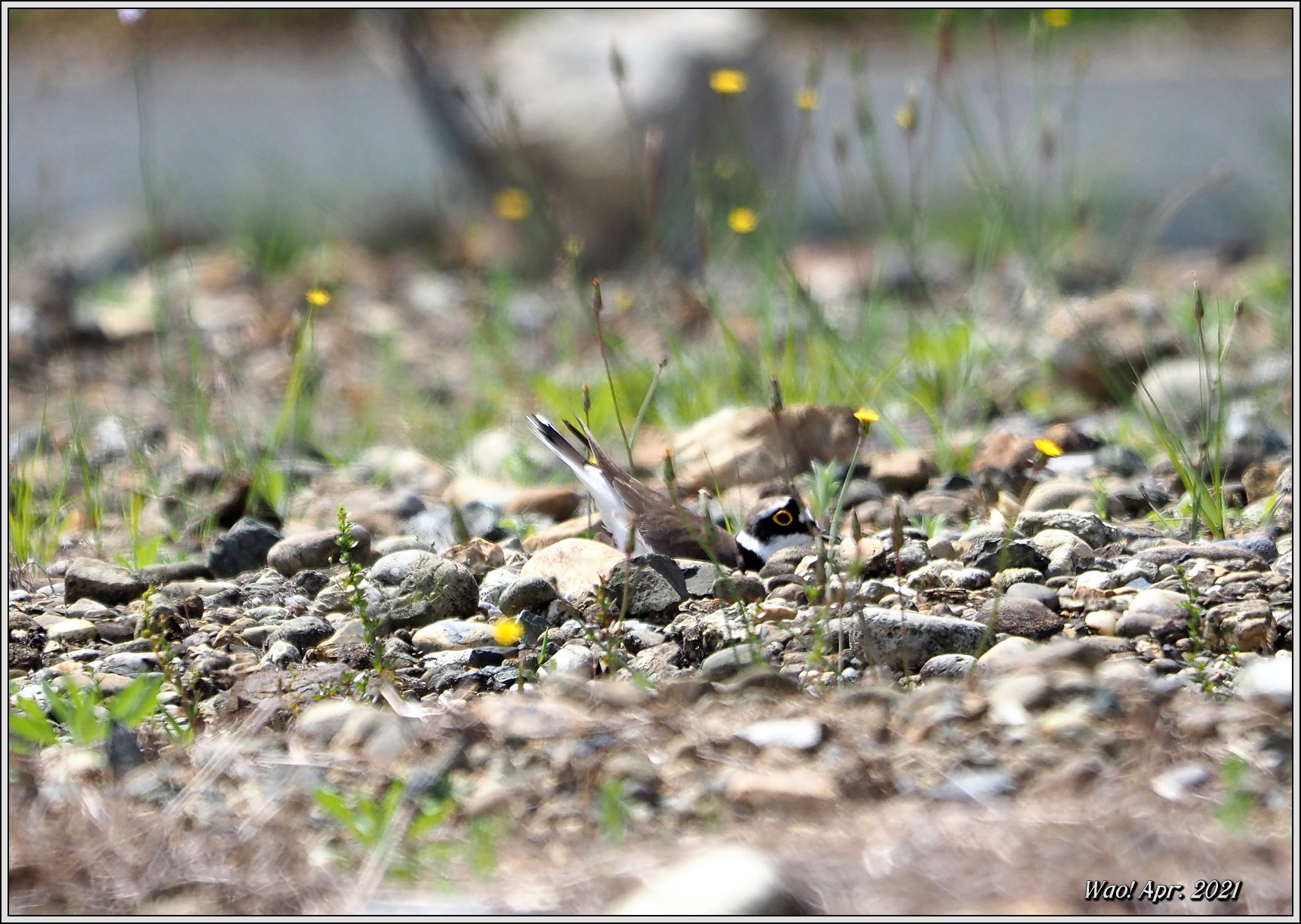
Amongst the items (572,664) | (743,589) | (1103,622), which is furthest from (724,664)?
(1103,622)

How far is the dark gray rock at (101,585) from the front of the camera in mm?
2533

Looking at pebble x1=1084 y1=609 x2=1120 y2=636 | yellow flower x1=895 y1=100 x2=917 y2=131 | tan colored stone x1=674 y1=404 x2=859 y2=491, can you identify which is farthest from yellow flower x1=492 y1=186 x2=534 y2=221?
pebble x1=1084 y1=609 x2=1120 y2=636

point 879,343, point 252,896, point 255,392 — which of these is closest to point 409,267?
point 255,392

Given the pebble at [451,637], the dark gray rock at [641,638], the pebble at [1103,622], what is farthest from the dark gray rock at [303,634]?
the pebble at [1103,622]

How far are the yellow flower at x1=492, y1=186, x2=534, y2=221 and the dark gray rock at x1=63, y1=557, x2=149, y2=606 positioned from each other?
2.78 metres

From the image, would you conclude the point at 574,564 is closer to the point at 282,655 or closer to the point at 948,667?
the point at 282,655

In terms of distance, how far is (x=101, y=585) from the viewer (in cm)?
Result: 253

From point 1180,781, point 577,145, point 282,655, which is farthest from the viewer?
point 577,145

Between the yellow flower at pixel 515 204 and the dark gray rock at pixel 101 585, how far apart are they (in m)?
2.78

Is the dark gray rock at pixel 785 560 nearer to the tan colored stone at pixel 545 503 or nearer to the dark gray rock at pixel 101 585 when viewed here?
the tan colored stone at pixel 545 503

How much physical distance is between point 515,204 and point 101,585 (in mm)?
3102

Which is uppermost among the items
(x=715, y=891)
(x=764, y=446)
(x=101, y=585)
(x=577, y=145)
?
(x=577, y=145)

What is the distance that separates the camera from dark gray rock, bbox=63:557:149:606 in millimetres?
2533

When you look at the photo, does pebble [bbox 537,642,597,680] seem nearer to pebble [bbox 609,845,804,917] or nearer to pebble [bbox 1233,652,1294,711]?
pebble [bbox 609,845,804,917]
